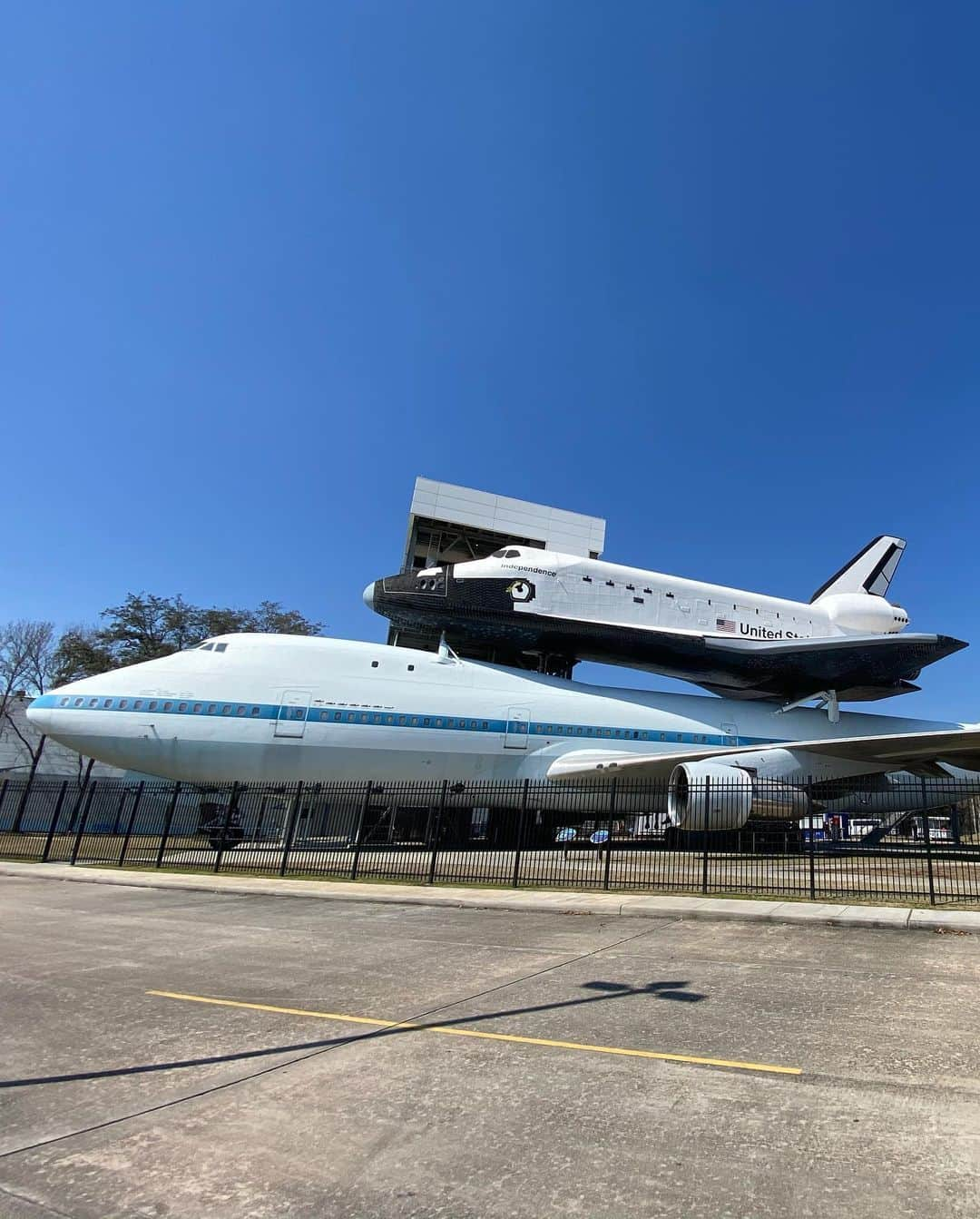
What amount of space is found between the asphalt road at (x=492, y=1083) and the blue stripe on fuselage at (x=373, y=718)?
44.1ft

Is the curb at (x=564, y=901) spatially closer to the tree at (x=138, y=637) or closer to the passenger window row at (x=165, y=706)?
the passenger window row at (x=165, y=706)

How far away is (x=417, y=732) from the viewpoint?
2284cm

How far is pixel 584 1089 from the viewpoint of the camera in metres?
3.96

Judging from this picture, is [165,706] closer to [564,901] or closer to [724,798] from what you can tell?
[564,901]

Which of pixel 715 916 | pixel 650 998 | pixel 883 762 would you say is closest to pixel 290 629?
pixel 883 762

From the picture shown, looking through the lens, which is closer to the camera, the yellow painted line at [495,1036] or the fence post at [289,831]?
the yellow painted line at [495,1036]

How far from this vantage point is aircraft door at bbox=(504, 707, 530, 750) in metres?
23.9

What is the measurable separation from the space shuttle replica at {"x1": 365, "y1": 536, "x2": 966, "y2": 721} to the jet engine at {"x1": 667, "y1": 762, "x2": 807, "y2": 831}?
777 centimetres

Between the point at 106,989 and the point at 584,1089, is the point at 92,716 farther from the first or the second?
the point at 584,1089

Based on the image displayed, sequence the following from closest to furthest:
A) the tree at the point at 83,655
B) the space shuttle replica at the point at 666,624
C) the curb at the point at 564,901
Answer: the curb at the point at 564,901
the space shuttle replica at the point at 666,624
the tree at the point at 83,655

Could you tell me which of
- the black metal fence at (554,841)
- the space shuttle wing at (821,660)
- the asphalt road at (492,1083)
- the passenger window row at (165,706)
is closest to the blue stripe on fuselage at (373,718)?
the passenger window row at (165,706)

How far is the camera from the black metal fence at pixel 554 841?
14.9 m

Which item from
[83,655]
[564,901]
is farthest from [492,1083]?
[83,655]

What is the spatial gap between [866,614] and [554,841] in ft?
60.8
